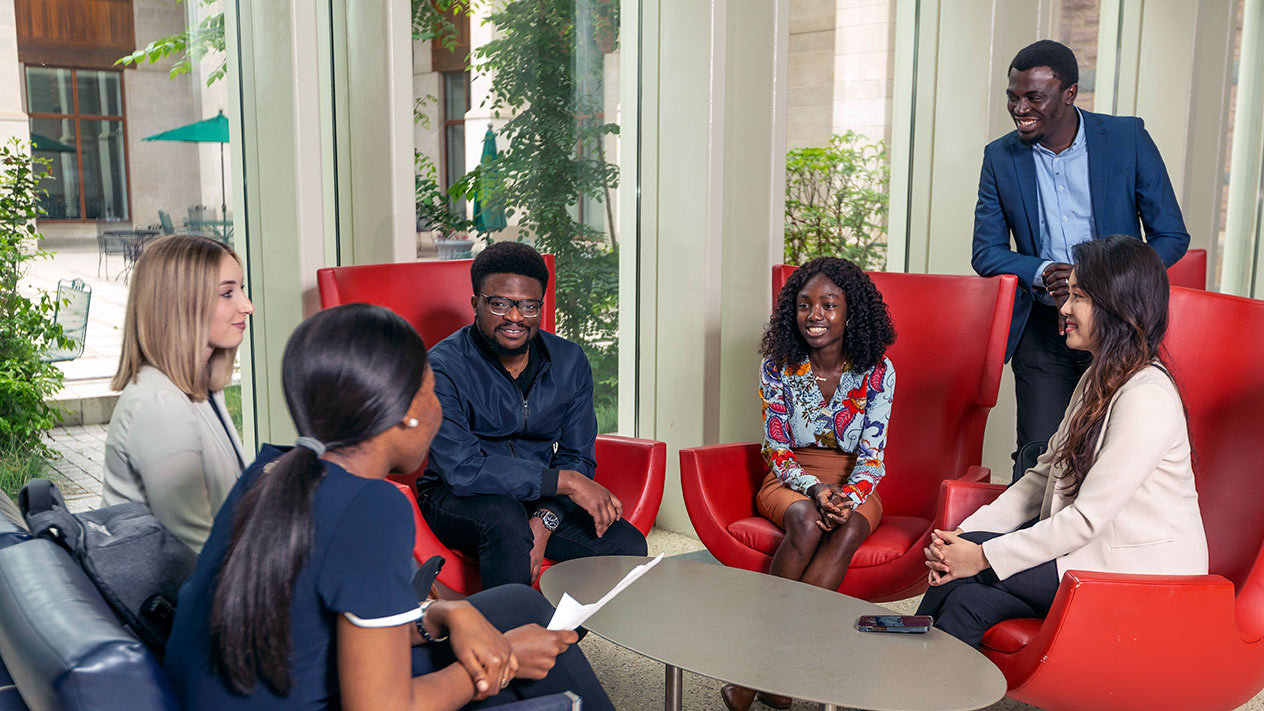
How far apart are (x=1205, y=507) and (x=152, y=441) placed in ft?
7.49

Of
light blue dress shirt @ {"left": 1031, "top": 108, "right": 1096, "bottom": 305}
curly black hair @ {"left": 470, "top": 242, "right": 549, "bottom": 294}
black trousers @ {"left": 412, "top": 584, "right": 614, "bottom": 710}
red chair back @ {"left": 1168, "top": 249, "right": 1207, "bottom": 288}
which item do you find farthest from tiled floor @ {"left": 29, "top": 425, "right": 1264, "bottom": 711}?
red chair back @ {"left": 1168, "top": 249, "right": 1207, "bottom": 288}

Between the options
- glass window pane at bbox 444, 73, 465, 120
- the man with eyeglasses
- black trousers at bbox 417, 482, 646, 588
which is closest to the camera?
black trousers at bbox 417, 482, 646, 588

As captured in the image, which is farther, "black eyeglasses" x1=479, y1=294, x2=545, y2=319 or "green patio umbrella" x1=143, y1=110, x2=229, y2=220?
"green patio umbrella" x1=143, y1=110, x2=229, y2=220

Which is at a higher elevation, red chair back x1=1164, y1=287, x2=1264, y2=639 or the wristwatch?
red chair back x1=1164, y1=287, x2=1264, y2=639

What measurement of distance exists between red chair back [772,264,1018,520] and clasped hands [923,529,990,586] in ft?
2.59

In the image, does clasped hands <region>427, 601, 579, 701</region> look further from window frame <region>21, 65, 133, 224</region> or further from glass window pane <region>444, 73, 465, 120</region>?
glass window pane <region>444, 73, 465, 120</region>

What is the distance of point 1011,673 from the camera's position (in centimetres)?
213

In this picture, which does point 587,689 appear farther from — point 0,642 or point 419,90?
point 419,90

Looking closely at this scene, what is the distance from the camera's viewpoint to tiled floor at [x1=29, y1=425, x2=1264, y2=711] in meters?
2.72

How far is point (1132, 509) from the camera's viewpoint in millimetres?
2248

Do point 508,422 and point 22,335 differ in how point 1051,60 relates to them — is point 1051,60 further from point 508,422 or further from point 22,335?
point 22,335

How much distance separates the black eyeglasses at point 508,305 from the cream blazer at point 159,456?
0.94 m

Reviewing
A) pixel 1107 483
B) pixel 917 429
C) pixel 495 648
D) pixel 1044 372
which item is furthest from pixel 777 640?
pixel 1044 372

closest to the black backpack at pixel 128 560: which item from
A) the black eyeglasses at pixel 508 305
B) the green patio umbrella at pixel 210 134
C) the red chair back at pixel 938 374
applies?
the black eyeglasses at pixel 508 305
